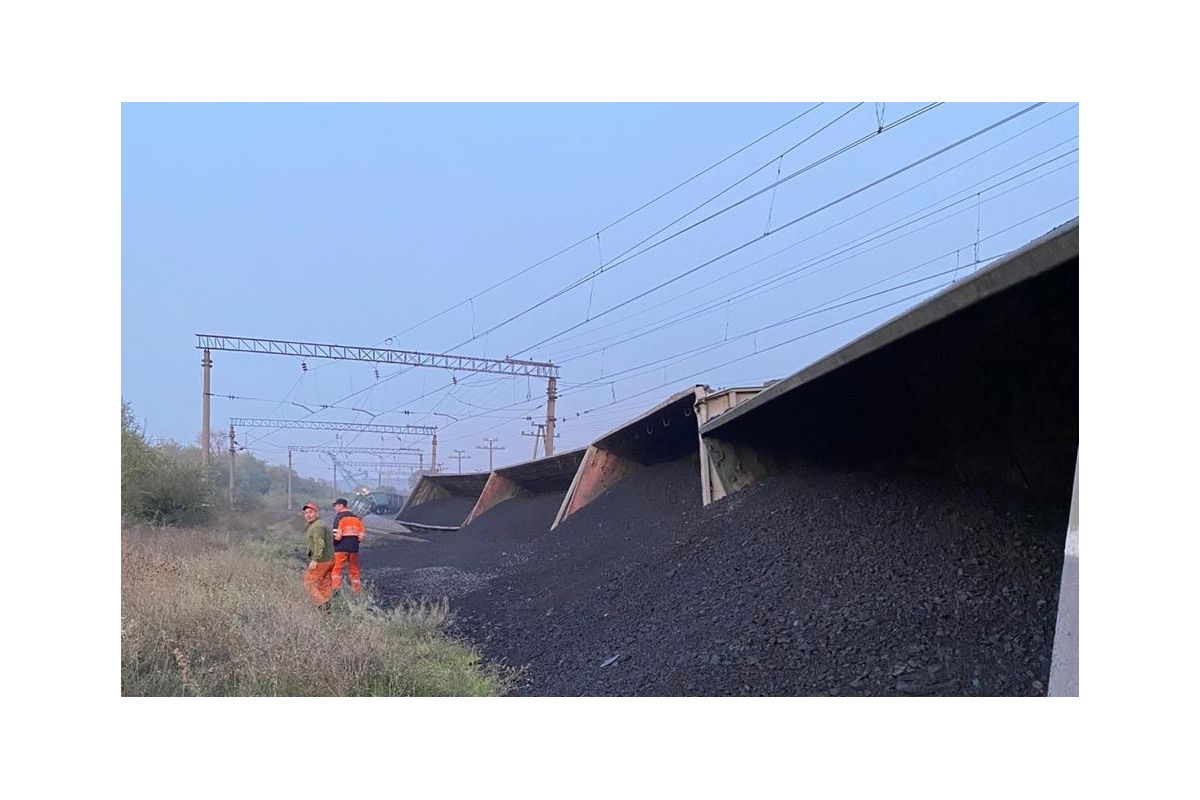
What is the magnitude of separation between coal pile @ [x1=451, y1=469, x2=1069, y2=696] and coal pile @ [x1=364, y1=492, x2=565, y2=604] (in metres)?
2.65

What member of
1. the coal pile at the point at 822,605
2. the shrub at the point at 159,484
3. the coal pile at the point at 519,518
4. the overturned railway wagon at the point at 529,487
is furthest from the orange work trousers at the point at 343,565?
the shrub at the point at 159,484

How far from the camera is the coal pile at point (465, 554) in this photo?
12102 mm

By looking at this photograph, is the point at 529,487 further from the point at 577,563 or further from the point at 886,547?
the point at 886,547

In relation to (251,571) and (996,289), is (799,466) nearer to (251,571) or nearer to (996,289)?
(996,289)

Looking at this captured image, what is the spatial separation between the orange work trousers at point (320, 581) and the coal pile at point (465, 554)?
1.10 meters

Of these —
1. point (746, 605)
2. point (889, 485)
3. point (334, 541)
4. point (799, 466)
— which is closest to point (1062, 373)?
point (889, 485)

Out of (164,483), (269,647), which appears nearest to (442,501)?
(164,483)

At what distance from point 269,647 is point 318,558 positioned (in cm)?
316

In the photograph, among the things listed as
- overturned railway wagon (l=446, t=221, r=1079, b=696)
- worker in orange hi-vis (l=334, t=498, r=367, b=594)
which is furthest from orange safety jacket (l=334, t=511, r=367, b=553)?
overturned railway wagon (l=446, t=221, r=1079, b=696)

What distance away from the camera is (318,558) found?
860 cm

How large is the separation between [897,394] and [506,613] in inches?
203

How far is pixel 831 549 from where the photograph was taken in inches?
276

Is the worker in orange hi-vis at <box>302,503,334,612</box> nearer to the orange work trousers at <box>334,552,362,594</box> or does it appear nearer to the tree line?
the orange work trousers at <box>334,552,362,594</box>

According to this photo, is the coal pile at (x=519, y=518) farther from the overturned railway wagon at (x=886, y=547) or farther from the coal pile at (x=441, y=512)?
the overturned railway wagon at (x=886, y=547)
